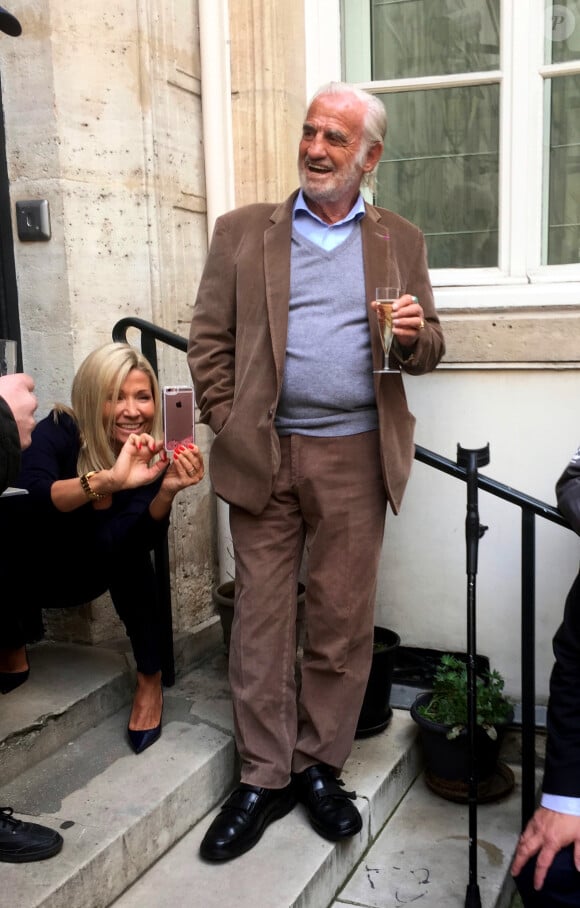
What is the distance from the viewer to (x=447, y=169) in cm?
359

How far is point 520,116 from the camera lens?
340 centimetres

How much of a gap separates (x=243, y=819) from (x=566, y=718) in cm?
92

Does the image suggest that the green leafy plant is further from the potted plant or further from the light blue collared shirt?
the light blue collared shirt

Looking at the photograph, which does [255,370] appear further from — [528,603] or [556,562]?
[556,562]

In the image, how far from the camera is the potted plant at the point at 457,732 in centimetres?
308

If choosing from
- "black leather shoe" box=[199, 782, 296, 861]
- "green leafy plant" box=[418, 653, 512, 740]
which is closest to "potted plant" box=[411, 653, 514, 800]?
"green leafy plant" box=[418, 653, 512, 740]

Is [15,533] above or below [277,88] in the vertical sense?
below

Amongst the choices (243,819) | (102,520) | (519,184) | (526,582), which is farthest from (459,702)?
(519,184)

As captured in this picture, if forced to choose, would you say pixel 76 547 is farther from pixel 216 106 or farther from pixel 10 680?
pixel 216 106

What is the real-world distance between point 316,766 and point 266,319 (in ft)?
4.17

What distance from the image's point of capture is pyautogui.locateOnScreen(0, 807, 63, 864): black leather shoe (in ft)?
7.13

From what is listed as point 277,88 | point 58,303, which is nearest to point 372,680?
point 58,303

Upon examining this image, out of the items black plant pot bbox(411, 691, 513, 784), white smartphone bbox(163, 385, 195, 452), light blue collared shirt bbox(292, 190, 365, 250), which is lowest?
black plant pot bbox(411, 691, 513, 784)

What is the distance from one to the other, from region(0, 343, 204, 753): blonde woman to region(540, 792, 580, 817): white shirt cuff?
3.97 feet
